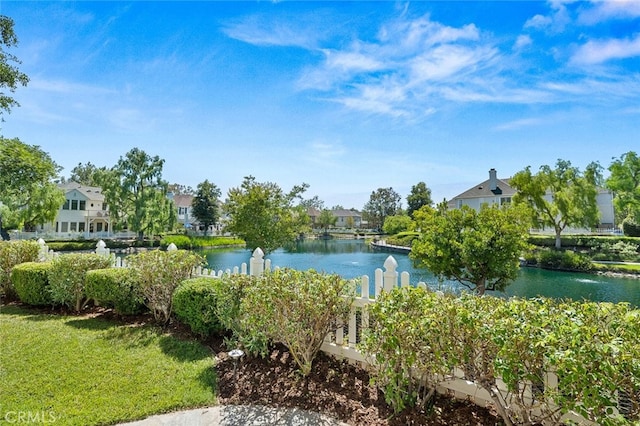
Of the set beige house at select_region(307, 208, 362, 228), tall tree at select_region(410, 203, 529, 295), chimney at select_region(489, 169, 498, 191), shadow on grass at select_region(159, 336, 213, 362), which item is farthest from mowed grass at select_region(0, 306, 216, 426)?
beige house at select_region(307, 208, 362, 228)

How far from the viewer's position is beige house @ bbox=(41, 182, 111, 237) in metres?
35.9

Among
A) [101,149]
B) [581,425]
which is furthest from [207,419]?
[101,149]

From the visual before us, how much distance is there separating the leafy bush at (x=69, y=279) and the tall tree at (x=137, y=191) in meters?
26.0

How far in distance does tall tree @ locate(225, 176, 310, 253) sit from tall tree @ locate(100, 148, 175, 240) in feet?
64.4

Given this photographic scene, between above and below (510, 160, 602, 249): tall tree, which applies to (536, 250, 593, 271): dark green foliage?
below

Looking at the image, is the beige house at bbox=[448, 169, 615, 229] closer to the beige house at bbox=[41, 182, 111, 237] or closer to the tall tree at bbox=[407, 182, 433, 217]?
the tall tree at bbox=[407, 182, 433, 217]

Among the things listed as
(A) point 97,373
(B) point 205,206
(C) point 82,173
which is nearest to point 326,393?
(A) point 97,373

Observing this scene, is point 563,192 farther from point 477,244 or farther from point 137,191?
point 137,191

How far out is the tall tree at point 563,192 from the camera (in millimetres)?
24016

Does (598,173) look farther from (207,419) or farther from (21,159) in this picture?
(21,159)


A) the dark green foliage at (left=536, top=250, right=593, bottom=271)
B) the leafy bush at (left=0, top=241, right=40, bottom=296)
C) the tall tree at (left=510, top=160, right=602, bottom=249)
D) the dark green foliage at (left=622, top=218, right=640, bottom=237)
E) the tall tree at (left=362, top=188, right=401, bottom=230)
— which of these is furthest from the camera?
the tall tree at (left=362, top=188, right=401, bottom=230)

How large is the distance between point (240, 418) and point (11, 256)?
8.20 m

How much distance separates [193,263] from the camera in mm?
6094

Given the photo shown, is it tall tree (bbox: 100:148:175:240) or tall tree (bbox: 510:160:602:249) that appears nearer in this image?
tall tree (bbox: 510:160:602:249)
